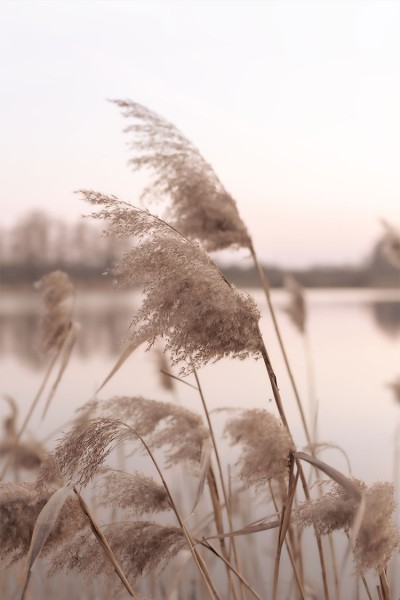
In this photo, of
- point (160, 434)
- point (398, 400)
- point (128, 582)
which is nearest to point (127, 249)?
point (160, 434)

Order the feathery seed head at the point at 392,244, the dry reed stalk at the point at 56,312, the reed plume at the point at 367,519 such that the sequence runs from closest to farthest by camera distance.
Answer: the reed plume at the point at 367,519 < the dry reed stalk at the point at 56,312 < the feathery seed head at the point at 392,244

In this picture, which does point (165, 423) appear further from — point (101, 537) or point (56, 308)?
point (56, 308)

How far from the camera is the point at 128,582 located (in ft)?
6.07

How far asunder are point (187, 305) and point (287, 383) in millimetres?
9439

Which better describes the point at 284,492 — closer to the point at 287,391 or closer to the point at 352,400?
the point at 287,391

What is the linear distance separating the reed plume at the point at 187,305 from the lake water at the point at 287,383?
7 cm

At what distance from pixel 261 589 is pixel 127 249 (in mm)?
3399

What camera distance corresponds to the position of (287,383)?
10.9m

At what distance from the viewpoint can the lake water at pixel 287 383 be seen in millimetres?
5898

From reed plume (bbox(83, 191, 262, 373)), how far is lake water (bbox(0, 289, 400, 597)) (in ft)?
0.23

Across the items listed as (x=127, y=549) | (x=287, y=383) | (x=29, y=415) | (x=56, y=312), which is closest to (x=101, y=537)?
(x=127, y=549)

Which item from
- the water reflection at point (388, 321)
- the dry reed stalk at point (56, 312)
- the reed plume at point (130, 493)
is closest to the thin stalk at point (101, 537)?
the reed plume at point (130, 493)

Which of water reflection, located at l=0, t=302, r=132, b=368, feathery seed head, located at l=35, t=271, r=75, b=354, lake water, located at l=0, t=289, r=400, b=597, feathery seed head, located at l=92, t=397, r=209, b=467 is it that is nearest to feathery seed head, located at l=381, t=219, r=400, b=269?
lake water, located at l=0, t=289, r=400, b=597

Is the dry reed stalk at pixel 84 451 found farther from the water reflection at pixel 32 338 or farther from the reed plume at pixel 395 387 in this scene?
the water reflection at pixel 32 338
